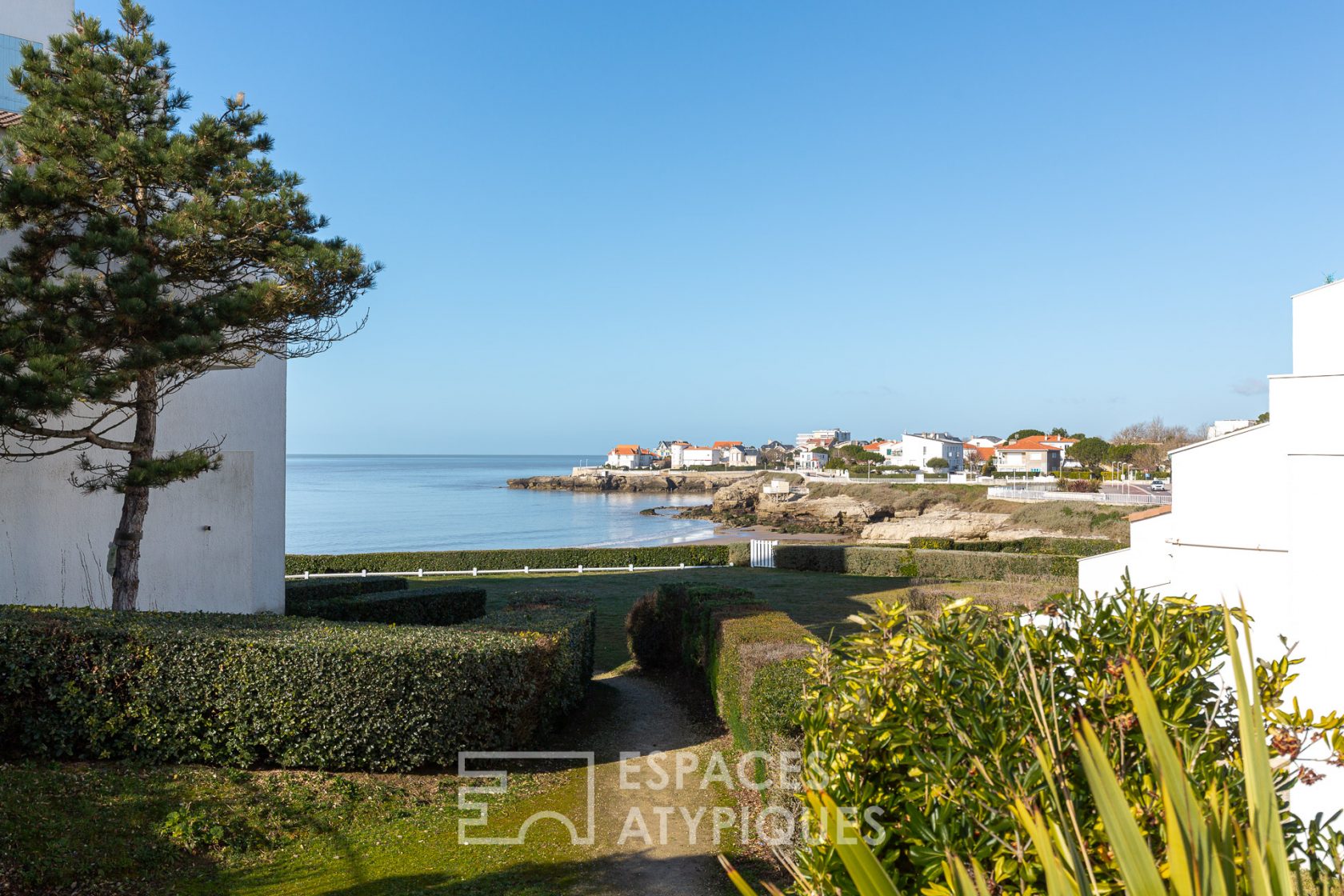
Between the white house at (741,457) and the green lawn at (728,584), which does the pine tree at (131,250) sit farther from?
the white house at (741,457)

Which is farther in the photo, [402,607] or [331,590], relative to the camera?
[331,590]

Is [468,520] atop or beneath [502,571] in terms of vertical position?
beneath

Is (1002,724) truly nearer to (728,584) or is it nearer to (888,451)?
(728,584)

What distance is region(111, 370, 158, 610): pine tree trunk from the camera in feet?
32.9

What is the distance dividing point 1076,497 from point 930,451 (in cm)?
6035

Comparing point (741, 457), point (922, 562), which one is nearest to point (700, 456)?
point (741, 457)

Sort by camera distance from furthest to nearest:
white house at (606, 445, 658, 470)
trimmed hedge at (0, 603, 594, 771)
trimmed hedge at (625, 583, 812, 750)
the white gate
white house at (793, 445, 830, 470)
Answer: white house at (606, 445, 658, 470), white house at (793, 445, 830, 470), the white gate, trimmed hedge at (0, 603, 594, 771), trimmed hedge at (625, 583, 812, 750)

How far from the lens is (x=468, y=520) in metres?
66.1

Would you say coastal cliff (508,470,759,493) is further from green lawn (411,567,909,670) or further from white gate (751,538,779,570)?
green lawn (411,567,909,670)

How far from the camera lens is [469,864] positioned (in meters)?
5.50

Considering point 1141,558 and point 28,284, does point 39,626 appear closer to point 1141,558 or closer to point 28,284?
point 28,284

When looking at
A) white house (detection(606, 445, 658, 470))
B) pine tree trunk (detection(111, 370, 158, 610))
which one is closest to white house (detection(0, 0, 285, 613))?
pine tree trunk (detection(111, 370, 158, 610))

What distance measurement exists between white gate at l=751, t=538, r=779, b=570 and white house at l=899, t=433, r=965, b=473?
69120mm

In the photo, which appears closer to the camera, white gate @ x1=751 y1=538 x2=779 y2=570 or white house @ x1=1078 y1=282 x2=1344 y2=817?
white house @ x1=1078 y1=282 x2=1344 y2=817
